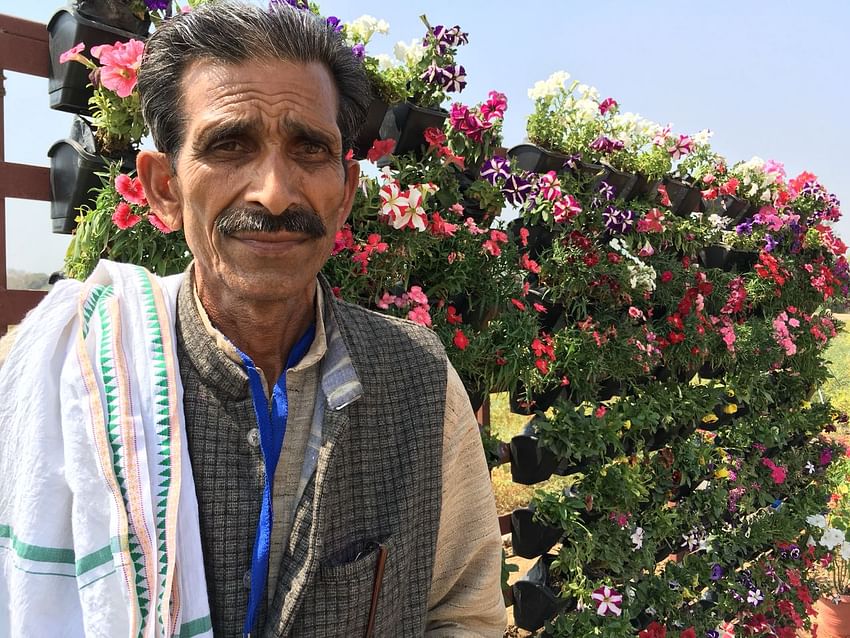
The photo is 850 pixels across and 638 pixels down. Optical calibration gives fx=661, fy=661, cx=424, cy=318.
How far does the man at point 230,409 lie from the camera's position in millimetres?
844

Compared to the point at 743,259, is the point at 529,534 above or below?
below

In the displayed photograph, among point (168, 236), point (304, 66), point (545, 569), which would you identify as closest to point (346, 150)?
point (304, 66)

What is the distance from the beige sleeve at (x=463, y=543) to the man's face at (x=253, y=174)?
41cm

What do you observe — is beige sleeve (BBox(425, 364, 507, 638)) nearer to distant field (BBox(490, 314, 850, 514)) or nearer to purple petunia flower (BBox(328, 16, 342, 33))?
purple petunia flower (BBox(328, 16, 342, 33))

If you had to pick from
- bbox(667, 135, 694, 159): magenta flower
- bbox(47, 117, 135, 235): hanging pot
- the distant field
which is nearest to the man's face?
bbox(47, 117, 135, 235): hanging pot

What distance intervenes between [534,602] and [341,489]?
168 centimetres

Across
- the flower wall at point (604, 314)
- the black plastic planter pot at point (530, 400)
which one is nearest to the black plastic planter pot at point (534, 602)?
the flower wall at point (604, 314)

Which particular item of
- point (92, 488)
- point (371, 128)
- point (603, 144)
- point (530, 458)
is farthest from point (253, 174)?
point (603, 144)

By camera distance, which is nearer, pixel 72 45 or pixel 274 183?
pixel 274 183

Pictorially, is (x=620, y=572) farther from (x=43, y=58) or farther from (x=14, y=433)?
(x=43, y=58)

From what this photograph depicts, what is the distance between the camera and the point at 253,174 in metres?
0.99

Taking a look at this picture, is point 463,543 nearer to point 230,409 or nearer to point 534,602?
point 230,409

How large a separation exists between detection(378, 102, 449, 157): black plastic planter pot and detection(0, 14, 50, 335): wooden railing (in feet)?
2.94

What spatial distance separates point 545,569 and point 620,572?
301 millimetres
